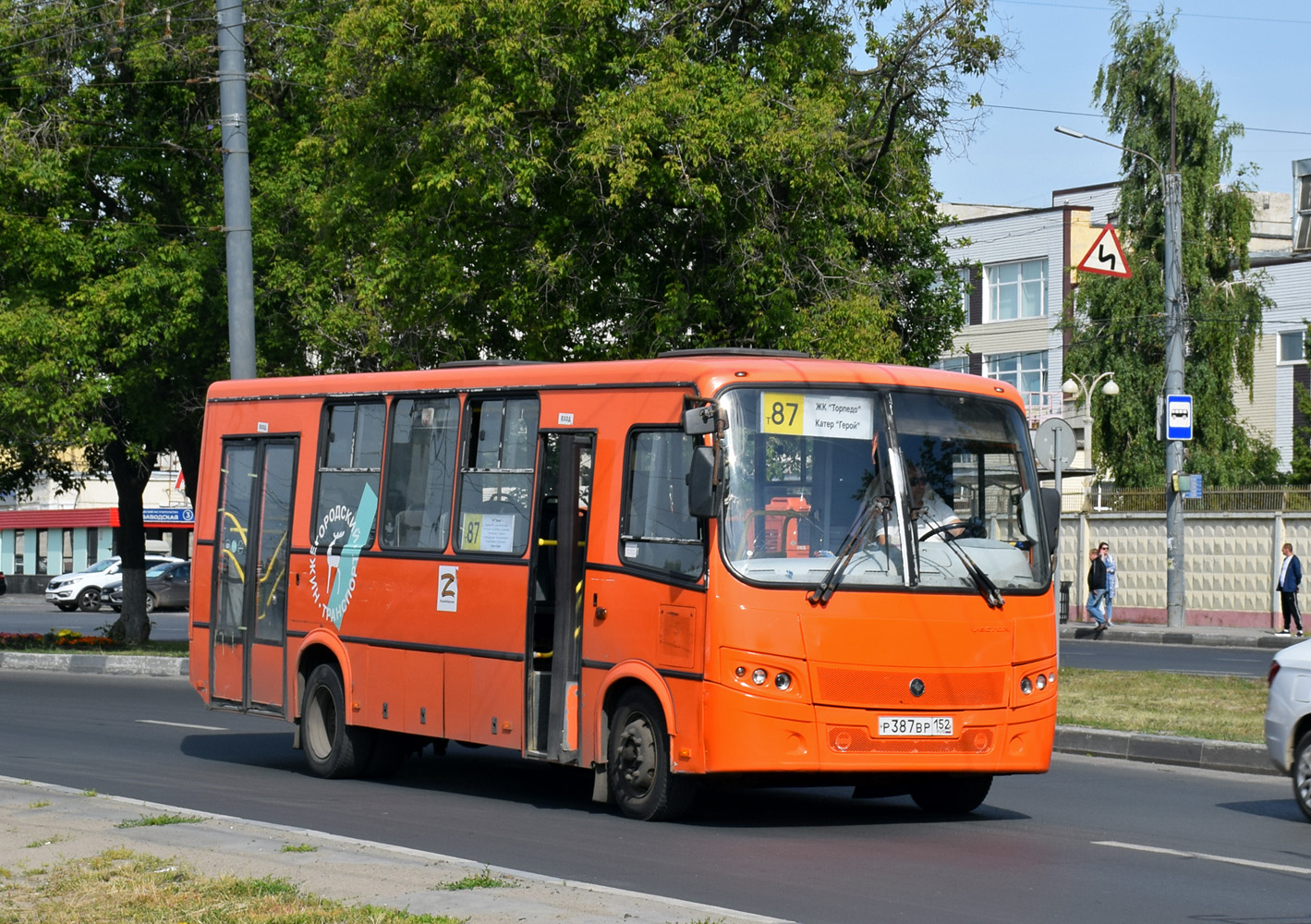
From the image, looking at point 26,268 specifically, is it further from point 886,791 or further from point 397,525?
point 886,791

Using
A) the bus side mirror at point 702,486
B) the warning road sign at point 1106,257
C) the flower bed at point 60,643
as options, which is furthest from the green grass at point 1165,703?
the flower bed at point 60,643

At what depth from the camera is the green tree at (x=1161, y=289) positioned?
4581cm

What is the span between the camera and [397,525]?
1308 cm

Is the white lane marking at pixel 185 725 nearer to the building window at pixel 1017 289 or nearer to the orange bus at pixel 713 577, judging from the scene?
the orange bus at pixel 713 577

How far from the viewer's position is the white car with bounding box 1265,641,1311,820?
11352 mm

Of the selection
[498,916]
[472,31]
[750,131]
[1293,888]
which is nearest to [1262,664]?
[750,131]

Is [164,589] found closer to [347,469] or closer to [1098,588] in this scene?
[1098,588]

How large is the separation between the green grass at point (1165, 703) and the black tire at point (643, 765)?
20.7 ft

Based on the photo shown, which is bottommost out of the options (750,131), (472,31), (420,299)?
(420,299)

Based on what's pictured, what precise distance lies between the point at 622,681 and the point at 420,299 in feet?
37.7

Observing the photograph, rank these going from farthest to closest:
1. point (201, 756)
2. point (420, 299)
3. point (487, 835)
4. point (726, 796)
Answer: point (420, 299) → point (201, 756) → point (726, 796) → point (487, 835)

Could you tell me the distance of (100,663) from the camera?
86.9 ft

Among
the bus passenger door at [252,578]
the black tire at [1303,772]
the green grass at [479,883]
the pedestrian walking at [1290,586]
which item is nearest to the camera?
the green grass at [479,883]

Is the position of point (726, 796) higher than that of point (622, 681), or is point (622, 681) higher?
point (622, 681)
